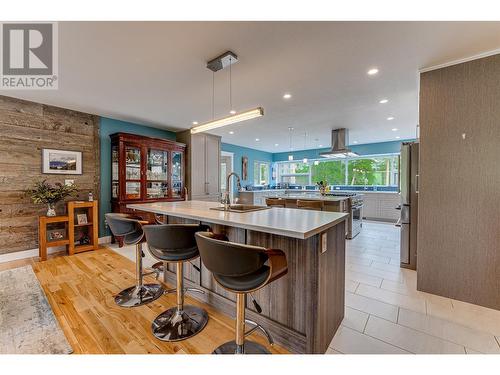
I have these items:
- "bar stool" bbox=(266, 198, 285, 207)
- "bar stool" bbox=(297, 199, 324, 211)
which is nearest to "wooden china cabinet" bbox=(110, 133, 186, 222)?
"bar stool" bbox=(266, 198, 285, 207)

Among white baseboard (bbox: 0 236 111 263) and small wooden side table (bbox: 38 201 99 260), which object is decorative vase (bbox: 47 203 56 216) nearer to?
small wooden side table (bbox: 38 201 99 260)

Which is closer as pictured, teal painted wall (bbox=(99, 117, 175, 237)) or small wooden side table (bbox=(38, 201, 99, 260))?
small wooden side table (bbox=(38, 201, 99, 260))

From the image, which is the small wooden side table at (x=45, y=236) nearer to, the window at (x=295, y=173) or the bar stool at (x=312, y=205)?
the bar stool at (x=312, y=205)

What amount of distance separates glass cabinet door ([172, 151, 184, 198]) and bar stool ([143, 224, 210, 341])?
11.5ft

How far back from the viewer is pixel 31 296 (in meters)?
2.36

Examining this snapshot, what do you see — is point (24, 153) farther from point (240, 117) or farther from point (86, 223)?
point (240, 117)


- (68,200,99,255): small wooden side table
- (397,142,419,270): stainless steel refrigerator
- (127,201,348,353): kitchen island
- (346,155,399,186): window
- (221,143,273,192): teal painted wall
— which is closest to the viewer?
(127,201,348,353): kitchen island

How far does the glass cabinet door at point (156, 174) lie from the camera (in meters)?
4.75

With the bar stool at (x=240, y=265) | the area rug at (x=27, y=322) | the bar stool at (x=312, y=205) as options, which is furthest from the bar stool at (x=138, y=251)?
the bar stool at (x=312, y=205)

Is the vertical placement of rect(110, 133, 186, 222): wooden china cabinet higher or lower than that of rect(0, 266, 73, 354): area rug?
higher

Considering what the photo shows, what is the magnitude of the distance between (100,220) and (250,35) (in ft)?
14.1

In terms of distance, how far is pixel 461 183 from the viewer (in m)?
2.29

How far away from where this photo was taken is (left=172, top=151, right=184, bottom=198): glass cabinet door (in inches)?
205
